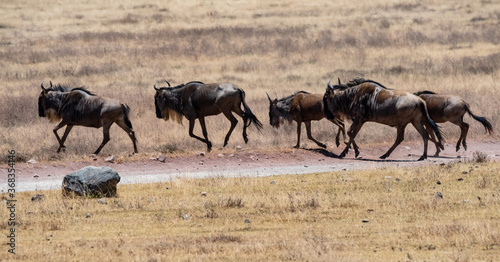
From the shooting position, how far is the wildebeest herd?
59.4 ft

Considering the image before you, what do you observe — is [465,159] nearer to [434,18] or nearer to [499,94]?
[499,94]

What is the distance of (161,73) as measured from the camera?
115 feet

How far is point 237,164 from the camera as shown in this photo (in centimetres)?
1775

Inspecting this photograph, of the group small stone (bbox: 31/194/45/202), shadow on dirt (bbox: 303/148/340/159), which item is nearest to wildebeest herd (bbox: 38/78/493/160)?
shadow on dirt (bbox: 303/148/340/159)

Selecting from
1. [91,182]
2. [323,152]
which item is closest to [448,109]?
[323,152]

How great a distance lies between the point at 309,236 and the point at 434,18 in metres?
42.7

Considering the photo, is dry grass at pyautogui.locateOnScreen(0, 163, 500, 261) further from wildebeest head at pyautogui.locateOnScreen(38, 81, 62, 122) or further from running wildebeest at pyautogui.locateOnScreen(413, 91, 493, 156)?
wildebeest head at pyautogui.locateOnScreen(38, 81, 62, 122)

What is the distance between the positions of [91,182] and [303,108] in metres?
8.32

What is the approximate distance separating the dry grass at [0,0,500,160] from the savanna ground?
117mm

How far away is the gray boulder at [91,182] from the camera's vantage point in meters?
13.1

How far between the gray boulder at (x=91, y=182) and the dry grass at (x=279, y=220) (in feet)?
0.72

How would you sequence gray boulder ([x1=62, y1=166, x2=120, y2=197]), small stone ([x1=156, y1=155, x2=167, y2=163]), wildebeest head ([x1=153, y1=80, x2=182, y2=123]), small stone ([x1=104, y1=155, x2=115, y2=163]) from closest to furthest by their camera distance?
gray boulder ([x1=62, y1=166, x2=120, y2=197]) → small stone ([x1=104, y1=155, x2=115, y2=163]) → small stone ([x1=156, y1=155, x2=167, y2=163]) → wildebeest head ([x1=153, y1=80, x2=182, y2=123])

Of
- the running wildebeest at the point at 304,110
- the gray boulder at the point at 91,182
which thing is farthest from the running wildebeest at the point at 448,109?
the gray boulder at the point at 91,182

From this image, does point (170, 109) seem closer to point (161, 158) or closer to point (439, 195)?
point (161, 158)
